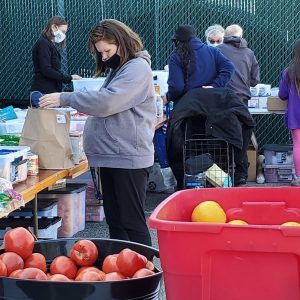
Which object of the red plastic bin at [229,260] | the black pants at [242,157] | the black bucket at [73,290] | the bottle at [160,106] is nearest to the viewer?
the red plastic bin at [229,260]

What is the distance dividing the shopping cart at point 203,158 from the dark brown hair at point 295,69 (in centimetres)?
101

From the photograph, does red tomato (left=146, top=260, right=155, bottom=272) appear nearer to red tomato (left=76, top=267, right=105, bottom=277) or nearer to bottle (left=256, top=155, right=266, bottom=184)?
red tomato (left=76, top=267, right=105, bottom=277)

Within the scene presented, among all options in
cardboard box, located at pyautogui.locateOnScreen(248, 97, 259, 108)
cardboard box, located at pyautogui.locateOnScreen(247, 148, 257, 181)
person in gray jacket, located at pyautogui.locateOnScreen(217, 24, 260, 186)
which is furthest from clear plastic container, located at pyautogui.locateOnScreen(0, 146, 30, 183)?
cardboard box, located at pyautogui.locateOnScreen(247, 148, 257, 181)

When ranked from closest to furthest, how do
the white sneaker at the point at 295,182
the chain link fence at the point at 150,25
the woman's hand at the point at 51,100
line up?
the woman's hand at the point at 51,100 < the white sneaker at the point at 295,182 < the chain link fence at the point at 150,25

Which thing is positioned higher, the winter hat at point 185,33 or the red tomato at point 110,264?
the winter hat at point 185,33

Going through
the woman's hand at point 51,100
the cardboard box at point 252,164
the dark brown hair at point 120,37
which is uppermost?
A: the dark brown hair at point 120,37

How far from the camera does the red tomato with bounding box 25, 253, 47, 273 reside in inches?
82.0

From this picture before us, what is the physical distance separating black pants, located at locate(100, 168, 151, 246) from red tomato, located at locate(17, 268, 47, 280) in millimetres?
1728

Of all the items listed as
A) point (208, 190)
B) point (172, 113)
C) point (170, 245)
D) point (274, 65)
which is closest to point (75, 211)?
point (172, 113)

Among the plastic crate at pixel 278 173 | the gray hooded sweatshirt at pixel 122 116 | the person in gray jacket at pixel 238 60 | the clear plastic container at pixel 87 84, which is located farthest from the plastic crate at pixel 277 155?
the gray hooded sweatshirt at pixel 122 116

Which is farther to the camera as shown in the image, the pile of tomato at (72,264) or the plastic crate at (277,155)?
the plastic crate at (277,155)

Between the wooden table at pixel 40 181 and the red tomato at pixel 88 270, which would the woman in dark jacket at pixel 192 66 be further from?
the red tomato at pixel 88 270

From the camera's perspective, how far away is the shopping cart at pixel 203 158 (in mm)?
6348

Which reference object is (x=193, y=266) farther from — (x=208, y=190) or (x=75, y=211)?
(x=75, y=211)
